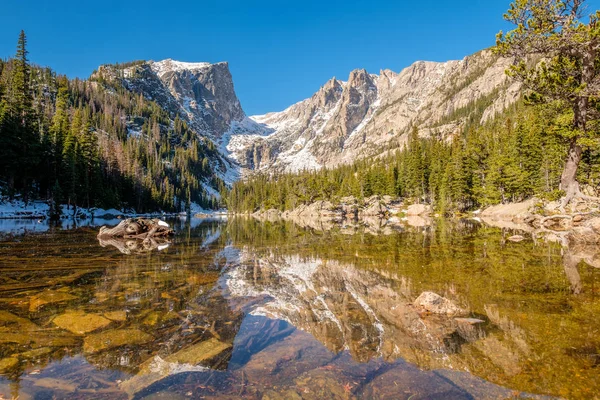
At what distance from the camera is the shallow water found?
15.0 feet

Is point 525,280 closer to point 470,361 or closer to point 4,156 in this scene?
point 470,361

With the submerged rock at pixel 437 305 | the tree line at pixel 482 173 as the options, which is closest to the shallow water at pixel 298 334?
the submerged rock at pixel 437 305

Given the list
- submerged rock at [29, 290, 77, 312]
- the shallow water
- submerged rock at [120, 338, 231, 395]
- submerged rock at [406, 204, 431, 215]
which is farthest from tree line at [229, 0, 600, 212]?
submerged rock at [29, 290, 77, 312]

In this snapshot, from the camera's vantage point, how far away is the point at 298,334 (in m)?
6.80

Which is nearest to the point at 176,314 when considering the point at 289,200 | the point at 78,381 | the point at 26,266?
the point at 78,381

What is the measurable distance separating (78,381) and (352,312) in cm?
586

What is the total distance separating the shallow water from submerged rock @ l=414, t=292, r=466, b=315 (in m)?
0.22

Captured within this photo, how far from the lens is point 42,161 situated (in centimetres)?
5872

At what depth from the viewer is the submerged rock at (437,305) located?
7.57m

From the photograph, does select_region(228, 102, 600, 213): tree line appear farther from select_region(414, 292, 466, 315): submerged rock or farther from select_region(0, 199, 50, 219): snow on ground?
select_region(0, 199, 50, 219): snow on ground

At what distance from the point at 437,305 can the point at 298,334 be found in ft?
11.9

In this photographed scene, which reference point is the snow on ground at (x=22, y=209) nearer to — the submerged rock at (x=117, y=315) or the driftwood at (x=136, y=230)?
the driftwood at (x=136, y=230)

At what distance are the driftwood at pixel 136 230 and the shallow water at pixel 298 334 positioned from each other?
14901 mm

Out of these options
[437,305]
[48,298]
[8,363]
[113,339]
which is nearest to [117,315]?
[113,339]
